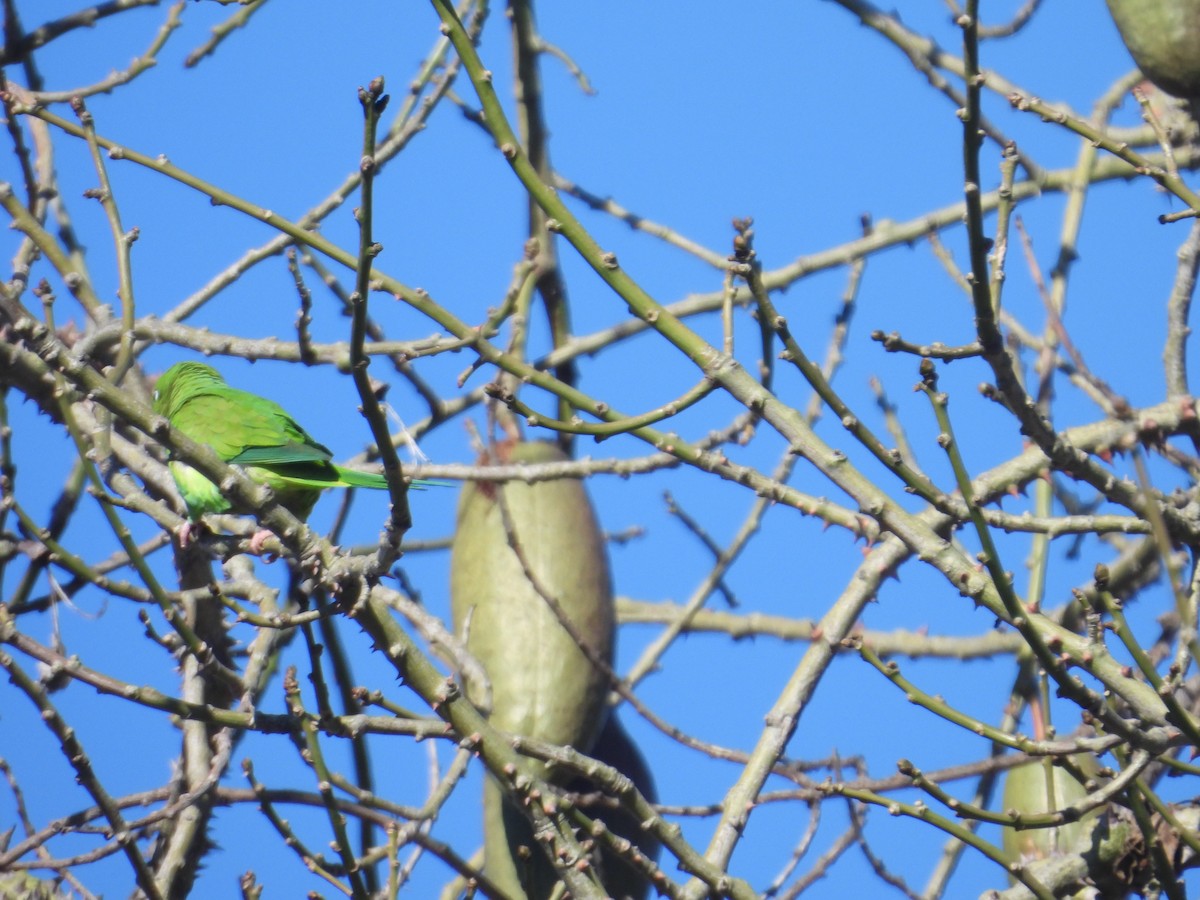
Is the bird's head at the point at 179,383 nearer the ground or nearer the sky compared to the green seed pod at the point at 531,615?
nearer the sky

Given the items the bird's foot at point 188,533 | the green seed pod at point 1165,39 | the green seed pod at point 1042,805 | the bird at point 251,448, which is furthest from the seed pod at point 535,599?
the green seed pod at point 1165,39

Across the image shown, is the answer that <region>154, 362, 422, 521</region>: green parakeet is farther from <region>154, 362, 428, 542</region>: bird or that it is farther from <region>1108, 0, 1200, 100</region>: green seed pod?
<region>1108, 0, 1200, 100</region>: green seed pod

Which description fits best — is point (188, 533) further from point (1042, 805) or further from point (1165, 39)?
point (1165, 39)

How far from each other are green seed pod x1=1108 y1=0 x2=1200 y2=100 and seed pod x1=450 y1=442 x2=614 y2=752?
1501 millimetres

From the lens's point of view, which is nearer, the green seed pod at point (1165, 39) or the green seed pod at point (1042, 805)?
the green seed pod at point (1165, 39)

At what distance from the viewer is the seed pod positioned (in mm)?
3188

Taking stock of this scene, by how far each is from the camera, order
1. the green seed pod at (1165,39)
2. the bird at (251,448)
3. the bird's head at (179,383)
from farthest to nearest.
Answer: the bird's head at (179,383) → the bird at (251,448) → the green seed pod at (1165,39)

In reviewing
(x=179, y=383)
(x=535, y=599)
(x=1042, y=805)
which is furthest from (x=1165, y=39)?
(x=179, y=383)

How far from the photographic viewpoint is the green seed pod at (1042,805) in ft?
8.95

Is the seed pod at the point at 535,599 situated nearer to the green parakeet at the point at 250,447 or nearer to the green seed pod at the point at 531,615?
the green seed pod at the point at 531,615

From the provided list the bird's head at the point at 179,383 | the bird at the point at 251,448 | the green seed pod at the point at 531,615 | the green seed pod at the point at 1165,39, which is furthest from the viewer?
the bird's head at the point at 179,383

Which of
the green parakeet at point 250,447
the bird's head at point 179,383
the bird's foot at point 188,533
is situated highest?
the bird's head at point 179,383

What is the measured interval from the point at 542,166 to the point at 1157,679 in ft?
8.75

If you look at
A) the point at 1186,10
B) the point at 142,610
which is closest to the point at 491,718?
the point at 142,610
